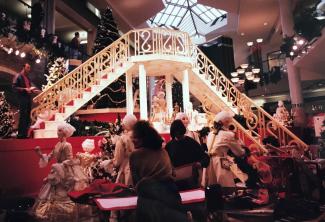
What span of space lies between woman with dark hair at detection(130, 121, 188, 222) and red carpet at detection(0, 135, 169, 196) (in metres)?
3.60

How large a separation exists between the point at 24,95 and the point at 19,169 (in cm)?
173

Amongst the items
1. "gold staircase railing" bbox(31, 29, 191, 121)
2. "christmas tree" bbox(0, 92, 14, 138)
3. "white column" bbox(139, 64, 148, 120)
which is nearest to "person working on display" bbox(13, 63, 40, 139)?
"christmas tree" bbox(0, 92, 14, 138)

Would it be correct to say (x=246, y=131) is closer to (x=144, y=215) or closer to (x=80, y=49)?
(x=144, y=215)

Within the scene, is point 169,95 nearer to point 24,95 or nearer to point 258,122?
point 258,122

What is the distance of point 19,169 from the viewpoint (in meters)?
5.62

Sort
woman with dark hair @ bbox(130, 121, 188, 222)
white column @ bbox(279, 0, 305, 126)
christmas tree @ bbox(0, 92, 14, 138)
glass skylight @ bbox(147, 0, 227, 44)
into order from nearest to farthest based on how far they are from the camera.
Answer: woman with dark hair @ bbox(130, 121, 188, 222), christmas tree @ bbox(0, 92, 14, 138), white column @ bbox(279, 0, 305, 126), glass skylight @ bbox(147, 0, 227, 44)

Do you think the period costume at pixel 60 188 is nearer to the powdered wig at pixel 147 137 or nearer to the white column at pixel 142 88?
the powdered wig at pixel 147 137

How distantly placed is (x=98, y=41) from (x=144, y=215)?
448 inches

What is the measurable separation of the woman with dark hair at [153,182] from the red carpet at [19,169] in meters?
3.60

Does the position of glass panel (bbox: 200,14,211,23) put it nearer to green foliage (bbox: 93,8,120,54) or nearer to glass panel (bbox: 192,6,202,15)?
glass panel (bbox: 192,6,202,15)

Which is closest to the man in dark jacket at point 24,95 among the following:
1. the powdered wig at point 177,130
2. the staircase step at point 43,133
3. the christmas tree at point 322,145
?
the staircase step at point 43,133

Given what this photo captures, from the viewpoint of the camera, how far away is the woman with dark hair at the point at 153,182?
100 inches

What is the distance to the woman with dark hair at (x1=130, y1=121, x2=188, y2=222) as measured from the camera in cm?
255

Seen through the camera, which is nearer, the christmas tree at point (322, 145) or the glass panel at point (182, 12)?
the christmas tree at point (322, 145)
